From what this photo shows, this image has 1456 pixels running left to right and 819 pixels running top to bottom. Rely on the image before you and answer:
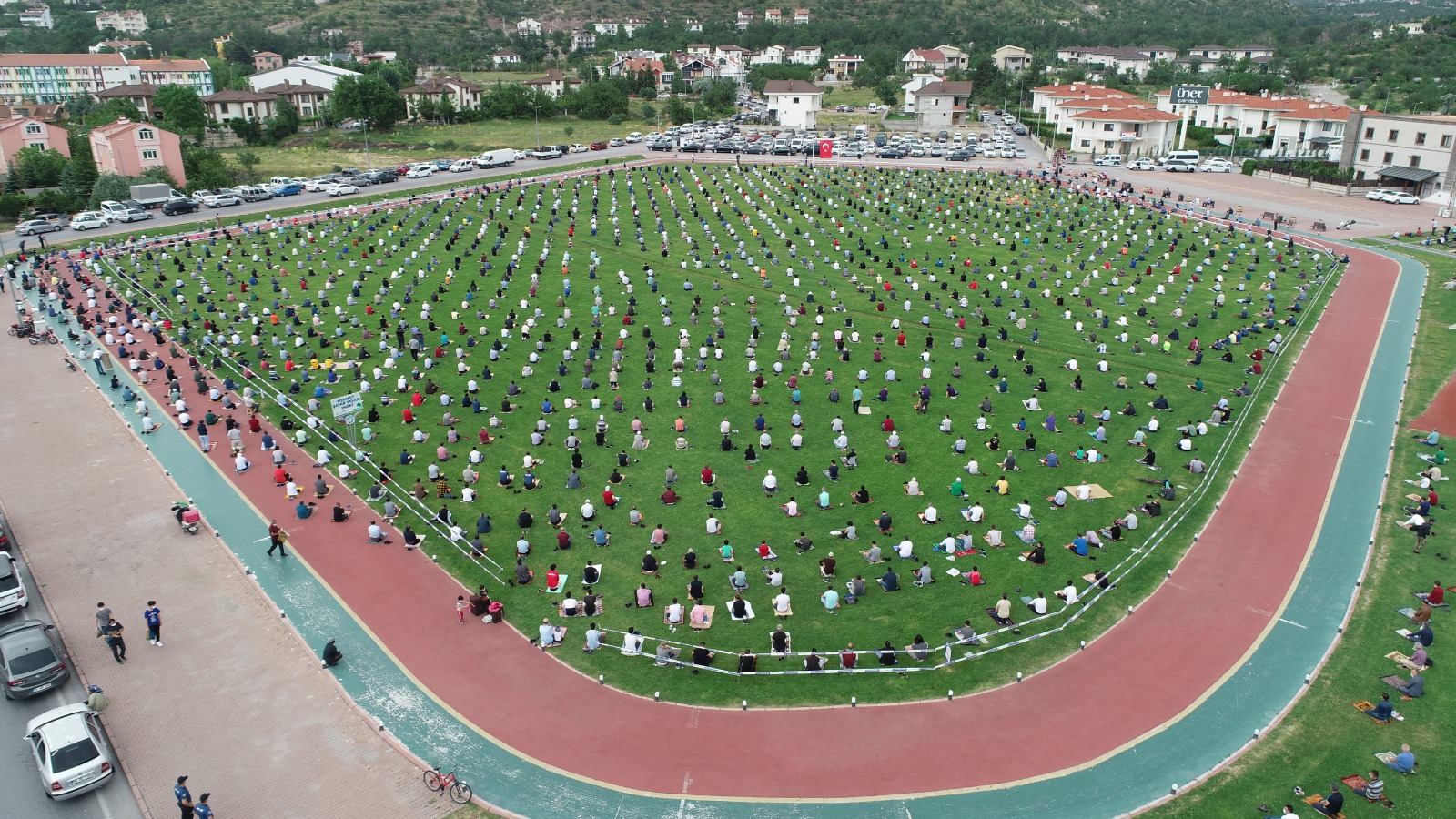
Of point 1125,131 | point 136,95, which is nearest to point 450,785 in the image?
point 1125,131

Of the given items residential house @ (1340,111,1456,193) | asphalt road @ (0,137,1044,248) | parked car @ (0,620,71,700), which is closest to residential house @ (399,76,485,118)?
asphalt road @ (0,137,1044,248)

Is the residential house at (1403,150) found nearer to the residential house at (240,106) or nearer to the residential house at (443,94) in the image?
the residential house at (443,94)

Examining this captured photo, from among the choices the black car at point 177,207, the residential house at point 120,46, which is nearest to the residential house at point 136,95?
the residential house at point 120,46

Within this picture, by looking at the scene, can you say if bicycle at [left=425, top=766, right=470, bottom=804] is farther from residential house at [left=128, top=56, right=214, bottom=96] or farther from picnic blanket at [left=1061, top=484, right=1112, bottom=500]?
residential house at [left=128, top=56, right=214, bottom=96]

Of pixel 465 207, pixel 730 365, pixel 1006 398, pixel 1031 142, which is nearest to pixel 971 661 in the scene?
pixel 1006 398

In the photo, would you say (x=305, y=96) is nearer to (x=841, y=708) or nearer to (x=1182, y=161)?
(x=1182, y=161)

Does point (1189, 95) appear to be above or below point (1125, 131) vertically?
above

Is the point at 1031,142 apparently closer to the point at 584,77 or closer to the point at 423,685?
the point at 584,77
